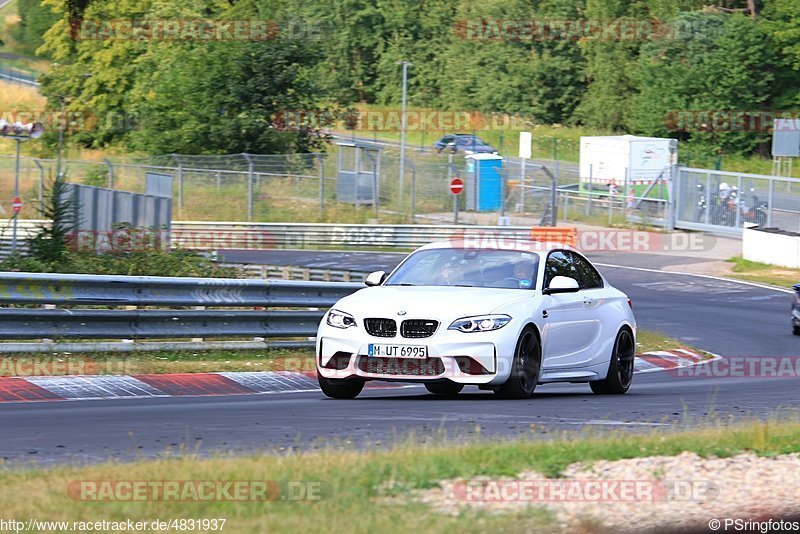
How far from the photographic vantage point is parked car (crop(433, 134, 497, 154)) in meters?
76.0

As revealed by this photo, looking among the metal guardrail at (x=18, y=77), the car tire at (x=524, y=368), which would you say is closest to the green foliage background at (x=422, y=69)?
the metal guardrail at (x=18, y=77)

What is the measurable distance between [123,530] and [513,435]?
4.15m

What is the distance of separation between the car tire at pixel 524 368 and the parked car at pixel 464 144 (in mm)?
63636

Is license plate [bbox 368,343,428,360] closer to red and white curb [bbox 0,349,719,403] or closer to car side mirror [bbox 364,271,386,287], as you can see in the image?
car side mirror [bbox 364,271,386,287]

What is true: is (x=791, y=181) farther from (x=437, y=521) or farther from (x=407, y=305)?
(x=437, y=521)

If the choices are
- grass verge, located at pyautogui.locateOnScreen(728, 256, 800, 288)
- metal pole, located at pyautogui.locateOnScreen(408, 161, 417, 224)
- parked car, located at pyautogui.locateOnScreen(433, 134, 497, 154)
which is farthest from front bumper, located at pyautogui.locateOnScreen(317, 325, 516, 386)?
parked car, located at pyautogui.locateOnScreen(433, 134, 497, 154)

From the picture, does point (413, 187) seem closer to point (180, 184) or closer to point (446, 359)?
point (180, 184)

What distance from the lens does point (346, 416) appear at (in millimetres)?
10125

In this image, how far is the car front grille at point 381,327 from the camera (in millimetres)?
11266

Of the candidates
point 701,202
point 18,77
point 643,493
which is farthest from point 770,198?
point 18,77

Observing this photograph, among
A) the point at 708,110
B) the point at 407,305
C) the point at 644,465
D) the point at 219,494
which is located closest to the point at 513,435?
the point at 644,465

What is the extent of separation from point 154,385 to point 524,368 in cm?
365

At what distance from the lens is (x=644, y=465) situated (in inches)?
278

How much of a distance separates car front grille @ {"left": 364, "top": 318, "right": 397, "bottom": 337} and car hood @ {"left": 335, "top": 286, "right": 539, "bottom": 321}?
0.05 m
